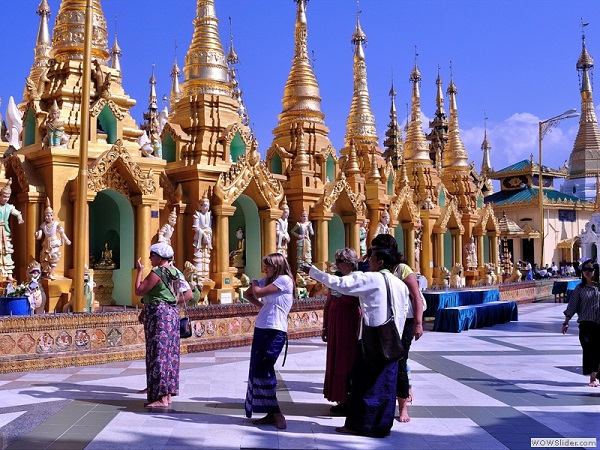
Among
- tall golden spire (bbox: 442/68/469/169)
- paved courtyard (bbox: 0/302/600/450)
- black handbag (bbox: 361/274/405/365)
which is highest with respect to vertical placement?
tall golden spire (bbox: 442/68/469/169)

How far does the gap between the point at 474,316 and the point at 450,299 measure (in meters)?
1.00

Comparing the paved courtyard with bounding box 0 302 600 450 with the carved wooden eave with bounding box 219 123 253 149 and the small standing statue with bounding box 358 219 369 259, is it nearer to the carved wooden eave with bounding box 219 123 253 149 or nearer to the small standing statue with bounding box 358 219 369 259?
the carved wooden eave with bounding box 219 123 253 149

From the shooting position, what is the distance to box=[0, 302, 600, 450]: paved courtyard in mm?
6438

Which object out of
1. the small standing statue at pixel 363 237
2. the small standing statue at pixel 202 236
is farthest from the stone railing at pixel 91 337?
the small standing statue at pixel 363 237

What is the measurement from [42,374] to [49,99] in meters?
8.78

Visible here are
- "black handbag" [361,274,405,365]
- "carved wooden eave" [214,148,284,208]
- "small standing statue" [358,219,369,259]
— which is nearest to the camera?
"black handbag" [361,274,405,365]

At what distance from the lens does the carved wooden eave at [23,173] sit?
597 inches

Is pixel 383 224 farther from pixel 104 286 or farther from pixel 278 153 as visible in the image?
pixel 104 286

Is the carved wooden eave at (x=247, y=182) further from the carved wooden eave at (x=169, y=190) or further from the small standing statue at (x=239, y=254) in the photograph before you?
the small standing statue at (x=239, y=254)

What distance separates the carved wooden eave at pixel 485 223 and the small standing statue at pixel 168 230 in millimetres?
19646


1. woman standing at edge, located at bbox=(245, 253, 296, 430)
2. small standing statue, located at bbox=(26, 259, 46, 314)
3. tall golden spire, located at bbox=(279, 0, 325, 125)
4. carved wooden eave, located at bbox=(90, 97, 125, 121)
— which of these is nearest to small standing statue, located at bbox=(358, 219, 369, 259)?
tall golden spire, located at bbox=(279, 0, 325, 125)

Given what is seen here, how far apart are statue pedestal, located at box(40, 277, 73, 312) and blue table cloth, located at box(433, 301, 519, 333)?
28.3 ft

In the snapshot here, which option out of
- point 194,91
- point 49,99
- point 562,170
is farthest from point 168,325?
point 562,170

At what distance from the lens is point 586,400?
8.47 m
